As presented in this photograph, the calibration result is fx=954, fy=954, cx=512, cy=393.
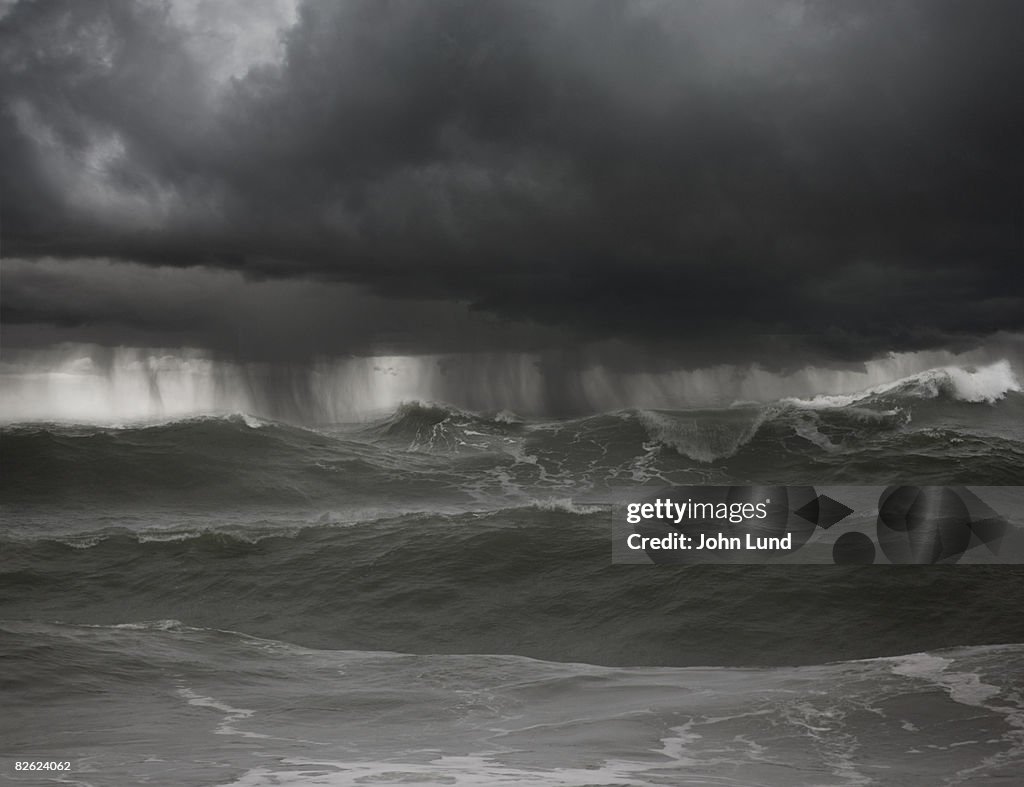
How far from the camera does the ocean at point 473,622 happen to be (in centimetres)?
989

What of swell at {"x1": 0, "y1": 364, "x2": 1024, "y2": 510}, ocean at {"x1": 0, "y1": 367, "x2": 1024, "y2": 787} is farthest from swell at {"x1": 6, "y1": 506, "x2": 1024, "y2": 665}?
swell at {"x1": 0, "y1": 364, "x2": 1024, "y2": 510}

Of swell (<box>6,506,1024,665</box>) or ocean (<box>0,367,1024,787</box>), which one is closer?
ocean (<box>0,367,1024,787</box>)

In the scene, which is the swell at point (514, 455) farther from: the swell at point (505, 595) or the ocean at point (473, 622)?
the swell at point (505, 595)

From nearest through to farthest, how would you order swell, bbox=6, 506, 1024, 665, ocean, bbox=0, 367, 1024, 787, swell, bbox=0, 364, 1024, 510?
1. ocean, bbox=0, 367, 1024, 787
2. swell, bbox=6, 506, 1024, 665
3. swell, bbox=0, 364, 1024, 510

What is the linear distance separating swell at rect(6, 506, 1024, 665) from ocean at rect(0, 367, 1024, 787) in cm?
8

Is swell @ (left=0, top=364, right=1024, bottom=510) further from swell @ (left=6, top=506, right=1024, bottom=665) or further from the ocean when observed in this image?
swell @ (left=6, top=506, right=1024, bottom=665)

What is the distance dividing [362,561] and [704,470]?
14.7m

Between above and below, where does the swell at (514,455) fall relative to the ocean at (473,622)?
above

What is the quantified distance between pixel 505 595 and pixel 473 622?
150cm

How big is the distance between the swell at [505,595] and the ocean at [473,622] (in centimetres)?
8

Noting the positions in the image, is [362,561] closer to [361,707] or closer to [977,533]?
[361,707]

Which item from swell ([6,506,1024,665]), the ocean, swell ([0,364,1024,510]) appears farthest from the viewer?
swell ([0,364,1024,510])

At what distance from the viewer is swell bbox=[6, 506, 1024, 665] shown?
16891mm

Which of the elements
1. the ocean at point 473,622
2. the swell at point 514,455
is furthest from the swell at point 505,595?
the swell at point 514,455
